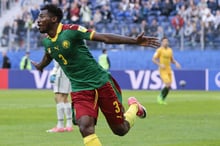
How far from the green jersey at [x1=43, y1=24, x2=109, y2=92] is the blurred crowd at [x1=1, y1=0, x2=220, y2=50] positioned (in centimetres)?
2771

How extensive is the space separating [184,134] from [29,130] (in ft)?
11.8

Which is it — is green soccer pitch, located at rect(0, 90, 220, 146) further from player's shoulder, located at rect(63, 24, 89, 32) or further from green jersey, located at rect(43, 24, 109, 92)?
player's shoulder, located at rect(63, 24, 89, 32)

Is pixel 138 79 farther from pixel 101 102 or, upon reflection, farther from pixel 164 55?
pixel 101 102

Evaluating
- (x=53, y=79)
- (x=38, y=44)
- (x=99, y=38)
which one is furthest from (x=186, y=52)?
(x=99, y=38)

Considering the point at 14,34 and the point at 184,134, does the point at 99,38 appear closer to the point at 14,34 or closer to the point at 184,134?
the point at 184,134

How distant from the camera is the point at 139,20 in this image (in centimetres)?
4088

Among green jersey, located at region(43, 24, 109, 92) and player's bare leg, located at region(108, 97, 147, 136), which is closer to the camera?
green jersey, located at region(43, 24, 109, 92)

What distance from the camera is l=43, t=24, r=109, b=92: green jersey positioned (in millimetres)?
10727

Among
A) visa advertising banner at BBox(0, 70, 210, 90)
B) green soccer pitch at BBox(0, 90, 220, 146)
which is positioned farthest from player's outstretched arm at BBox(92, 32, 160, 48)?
visa advertising banner at BBox(0, 70, 210, 90)

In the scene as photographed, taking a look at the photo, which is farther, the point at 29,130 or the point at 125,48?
the point at 125,48

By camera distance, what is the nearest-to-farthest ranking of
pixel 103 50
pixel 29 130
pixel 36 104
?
pixel 29 130, pixel 36 104, pixel 103 50

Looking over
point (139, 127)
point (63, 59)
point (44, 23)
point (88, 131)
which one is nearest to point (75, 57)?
point (63, 59)

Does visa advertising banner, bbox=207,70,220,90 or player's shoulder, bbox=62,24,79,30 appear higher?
player's shoulder, bbox=62,24,79,30

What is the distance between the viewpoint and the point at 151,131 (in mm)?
16656
